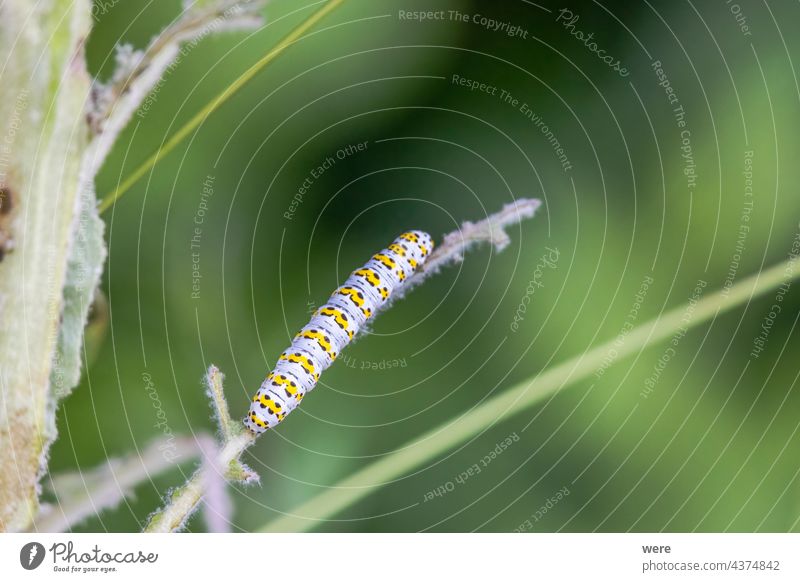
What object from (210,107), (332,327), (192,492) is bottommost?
(192,492)

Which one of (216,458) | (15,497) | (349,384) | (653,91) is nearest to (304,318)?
(349,384)

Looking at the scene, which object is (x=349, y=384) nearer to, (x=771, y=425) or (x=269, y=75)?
(x=269, y=75)

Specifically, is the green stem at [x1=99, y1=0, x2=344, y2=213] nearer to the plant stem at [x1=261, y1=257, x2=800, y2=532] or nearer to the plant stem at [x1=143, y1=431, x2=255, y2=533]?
the plant stem at [x1=143, y1=431, x2=255, y2=533]

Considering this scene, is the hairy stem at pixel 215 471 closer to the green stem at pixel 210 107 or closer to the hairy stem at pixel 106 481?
the hairy stem at pixel 106 481

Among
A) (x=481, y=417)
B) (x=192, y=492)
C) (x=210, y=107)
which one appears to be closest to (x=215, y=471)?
(x=192, y=492)

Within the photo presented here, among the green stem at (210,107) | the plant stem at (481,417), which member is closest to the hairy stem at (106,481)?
the plant stem at (481,417)

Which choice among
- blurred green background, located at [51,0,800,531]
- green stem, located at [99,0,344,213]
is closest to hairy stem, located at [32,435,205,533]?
blurred green background, located at [51,0,800,531]

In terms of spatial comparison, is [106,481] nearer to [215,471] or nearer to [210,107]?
[215,471]
